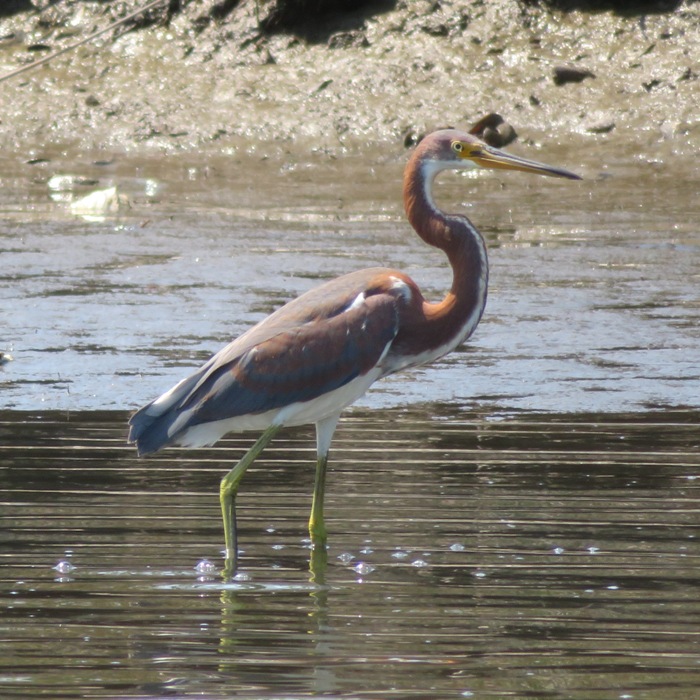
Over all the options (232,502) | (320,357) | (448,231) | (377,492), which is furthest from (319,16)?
(232,502)

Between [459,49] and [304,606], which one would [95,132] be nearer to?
[459,49]

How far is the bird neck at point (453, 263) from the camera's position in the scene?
253 inches

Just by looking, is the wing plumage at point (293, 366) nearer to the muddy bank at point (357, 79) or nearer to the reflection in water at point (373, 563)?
the reflection in water at point (373, 563)

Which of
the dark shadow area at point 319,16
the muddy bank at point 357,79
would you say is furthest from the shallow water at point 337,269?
the dark shadow area at point 319,16

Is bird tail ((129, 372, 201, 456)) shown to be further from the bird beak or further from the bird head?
the bird beak

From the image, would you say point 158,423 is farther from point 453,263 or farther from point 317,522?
→ point 453,263

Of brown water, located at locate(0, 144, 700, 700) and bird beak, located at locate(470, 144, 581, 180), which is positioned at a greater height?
bird beak, located at locate(470, 144, 581, 180)

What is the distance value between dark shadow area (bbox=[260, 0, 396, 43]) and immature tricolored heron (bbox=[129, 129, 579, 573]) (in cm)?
1226

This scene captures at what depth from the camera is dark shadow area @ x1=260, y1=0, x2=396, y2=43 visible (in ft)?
60.4

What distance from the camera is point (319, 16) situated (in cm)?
1869

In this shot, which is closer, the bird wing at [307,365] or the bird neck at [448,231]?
the bird wing at [307,365]

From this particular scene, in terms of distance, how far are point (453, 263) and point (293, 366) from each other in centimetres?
81

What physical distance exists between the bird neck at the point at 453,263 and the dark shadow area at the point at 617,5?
37.8 feet

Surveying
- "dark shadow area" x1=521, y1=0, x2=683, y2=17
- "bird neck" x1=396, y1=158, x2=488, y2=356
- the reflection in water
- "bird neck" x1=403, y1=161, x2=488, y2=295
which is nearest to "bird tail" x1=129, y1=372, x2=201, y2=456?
the reflection in water
